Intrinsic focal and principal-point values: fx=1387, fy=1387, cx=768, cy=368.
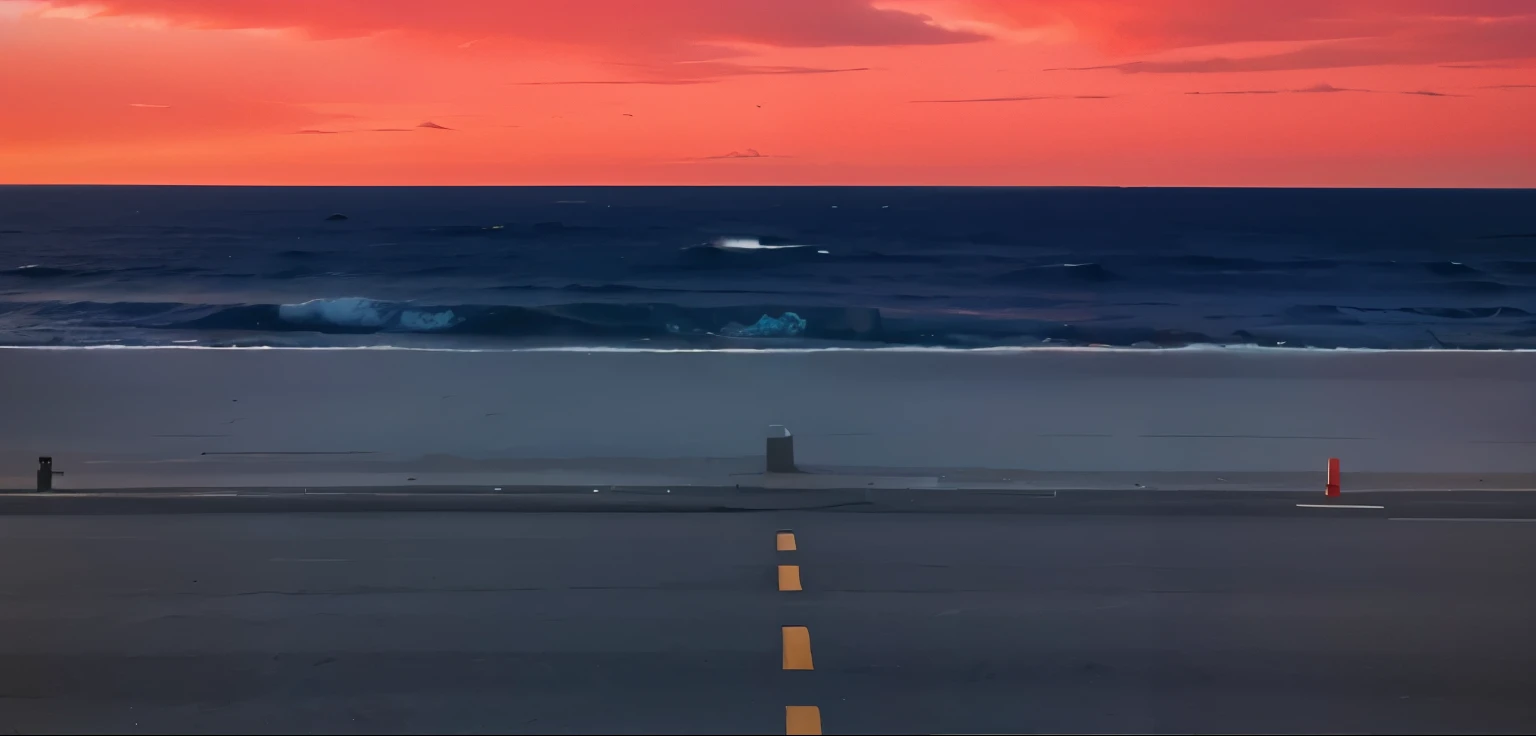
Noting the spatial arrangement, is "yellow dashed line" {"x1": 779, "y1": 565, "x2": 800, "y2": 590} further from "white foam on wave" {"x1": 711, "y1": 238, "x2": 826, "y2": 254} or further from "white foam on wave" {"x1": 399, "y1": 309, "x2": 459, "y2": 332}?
"white foam on wave" {"x1": 711, "y1": 238, "x2": 826, "y2": 254}

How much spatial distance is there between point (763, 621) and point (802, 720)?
159 cm

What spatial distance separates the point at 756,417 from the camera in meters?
16.0

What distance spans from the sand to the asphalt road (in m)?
1.83

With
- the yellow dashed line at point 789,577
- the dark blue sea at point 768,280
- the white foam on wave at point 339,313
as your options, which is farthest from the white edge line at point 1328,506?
the white foam on wave at point 339,313

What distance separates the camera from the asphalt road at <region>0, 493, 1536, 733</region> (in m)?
5.94

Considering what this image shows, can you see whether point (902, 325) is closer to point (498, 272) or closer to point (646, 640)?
point (498, 272)

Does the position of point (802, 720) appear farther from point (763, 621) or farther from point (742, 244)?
point (742, 244)

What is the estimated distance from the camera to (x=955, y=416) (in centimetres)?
1612

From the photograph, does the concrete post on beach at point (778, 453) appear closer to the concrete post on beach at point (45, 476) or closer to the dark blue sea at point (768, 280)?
the concrete post on beach at point (45, 476)

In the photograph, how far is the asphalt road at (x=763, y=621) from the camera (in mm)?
5938

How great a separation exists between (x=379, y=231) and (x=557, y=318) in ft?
128

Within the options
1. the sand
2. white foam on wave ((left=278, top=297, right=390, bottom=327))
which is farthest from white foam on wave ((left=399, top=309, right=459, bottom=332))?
the sand

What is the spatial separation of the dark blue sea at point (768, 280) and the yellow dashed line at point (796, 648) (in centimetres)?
2550

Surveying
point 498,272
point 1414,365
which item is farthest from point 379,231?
point 1414,365
